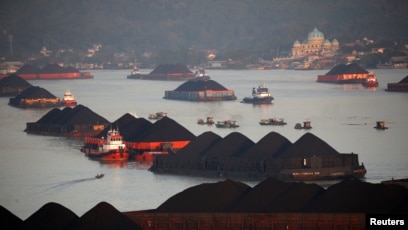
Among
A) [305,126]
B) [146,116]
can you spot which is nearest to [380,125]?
[305,126]

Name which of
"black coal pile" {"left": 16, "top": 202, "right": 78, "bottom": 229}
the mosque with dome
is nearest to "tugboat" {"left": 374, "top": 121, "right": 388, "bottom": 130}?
"black coal pile" {"left": 16, "top": 202, "right": 78, "bottom": 229}

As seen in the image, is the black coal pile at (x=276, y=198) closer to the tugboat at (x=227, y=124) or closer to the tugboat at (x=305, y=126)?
the tugboat at (x=305, y=126)

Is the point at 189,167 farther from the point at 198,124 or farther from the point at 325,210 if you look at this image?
the point at 198,124

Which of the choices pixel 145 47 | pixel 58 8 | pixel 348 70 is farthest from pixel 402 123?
pixel 58 8

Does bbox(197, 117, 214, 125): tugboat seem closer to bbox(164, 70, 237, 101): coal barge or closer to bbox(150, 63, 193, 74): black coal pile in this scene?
bbox(164, 70, 237, 101): coal barge

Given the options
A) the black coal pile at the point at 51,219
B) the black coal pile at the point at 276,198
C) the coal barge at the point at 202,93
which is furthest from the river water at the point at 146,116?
the black coal pile at the point at 51,219

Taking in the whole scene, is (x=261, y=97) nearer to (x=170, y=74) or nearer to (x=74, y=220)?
(x=170, y=74)
